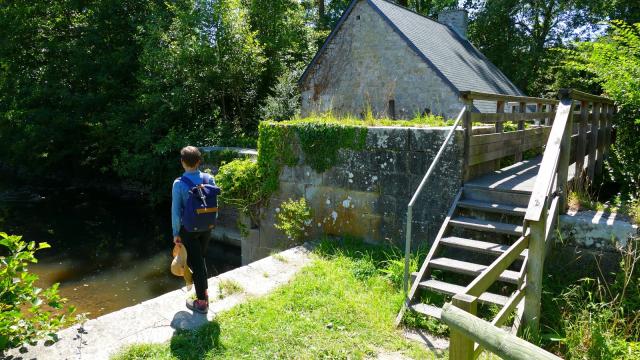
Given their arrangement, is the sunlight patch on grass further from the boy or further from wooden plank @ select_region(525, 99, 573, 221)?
wooden plank @ select_region(525, 99, 573, 221)

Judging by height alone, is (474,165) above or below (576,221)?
above

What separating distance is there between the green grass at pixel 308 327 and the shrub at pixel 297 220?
201 centimetres

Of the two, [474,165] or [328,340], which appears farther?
[474,165]

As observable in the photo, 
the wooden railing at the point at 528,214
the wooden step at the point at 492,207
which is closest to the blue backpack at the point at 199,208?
the wooden railing at the point at 528,214

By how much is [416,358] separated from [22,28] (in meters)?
17.9

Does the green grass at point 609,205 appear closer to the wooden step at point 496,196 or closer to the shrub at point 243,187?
the wooden step at point 496,196

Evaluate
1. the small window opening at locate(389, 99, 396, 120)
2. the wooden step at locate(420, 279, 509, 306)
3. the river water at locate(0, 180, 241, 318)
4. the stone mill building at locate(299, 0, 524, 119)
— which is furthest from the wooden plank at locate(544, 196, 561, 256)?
the small window opening at locate(389, 99, 396, 120)

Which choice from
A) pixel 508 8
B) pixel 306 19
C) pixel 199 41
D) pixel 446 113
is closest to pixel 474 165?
pixel 446 113

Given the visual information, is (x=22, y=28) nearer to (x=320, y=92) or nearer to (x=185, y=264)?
(x=320, y=92)

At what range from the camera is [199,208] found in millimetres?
4273

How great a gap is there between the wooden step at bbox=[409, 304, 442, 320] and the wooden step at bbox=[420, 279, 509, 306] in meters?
0.20

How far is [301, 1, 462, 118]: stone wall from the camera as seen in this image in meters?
13.4

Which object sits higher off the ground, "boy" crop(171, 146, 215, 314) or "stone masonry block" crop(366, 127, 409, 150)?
"stone masonry block" crop(366, 127, 409, 150)

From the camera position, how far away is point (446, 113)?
1299 cm
